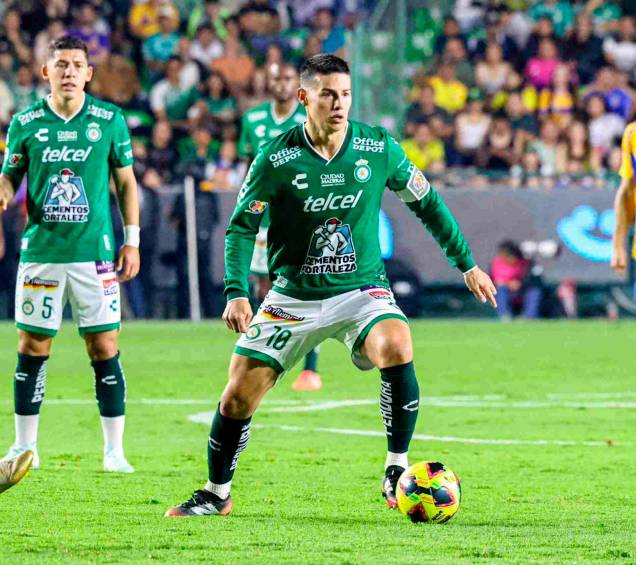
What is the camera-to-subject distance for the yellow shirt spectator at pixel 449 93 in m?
22.9

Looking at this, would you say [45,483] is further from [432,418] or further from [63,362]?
[63,362]

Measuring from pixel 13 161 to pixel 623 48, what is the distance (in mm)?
16897

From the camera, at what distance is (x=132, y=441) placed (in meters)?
9.17

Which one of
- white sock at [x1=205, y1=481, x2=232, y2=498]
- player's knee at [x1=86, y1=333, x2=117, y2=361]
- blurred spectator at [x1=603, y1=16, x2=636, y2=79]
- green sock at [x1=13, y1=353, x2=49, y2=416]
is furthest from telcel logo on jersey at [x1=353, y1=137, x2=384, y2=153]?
blurred spectator at [x1=603, y1=16, x2=636, y2=79]

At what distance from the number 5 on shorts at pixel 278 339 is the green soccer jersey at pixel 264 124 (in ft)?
17.9

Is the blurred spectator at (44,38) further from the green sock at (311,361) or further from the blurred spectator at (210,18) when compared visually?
the green sock at (311,361)

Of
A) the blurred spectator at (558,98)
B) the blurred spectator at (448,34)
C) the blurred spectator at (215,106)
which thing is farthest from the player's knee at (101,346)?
the blurred spectator at (448,34)

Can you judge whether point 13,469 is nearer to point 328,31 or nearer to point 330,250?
point 330,250

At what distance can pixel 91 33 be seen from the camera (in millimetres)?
23484

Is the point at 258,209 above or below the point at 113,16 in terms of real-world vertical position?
above

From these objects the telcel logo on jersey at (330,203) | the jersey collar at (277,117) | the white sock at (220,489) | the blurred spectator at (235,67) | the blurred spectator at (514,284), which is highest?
the telcel logo on jersey at (330,203)

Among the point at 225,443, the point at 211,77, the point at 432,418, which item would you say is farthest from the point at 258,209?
the point at 211,77

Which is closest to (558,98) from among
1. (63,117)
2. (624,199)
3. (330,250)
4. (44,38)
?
(44,38)

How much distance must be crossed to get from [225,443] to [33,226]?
6.91 ft
